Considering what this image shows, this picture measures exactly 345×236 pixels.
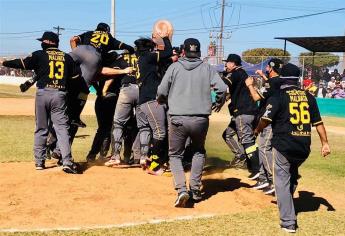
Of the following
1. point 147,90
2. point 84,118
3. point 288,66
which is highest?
point 288,66

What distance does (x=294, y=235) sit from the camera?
5.39 meters

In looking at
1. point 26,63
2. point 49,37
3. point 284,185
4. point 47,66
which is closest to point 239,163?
point 284,185

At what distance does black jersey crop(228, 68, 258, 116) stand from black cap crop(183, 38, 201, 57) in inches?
89.5

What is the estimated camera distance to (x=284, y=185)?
5.69m

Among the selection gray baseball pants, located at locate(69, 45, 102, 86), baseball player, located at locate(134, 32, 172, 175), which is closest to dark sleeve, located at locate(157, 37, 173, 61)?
baseball player, located at locate(134, 32, 172, 175)

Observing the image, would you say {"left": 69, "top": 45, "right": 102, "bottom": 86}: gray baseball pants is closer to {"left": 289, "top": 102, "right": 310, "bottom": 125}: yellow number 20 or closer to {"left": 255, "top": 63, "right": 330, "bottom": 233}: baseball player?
{"left": 255, "top": 63, "right": 330, "bottom": 233}: baseball player

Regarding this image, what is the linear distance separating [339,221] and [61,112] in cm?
438

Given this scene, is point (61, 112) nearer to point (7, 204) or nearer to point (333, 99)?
point (7, 204)

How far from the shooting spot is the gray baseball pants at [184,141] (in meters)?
6.12

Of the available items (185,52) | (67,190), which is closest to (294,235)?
(185,52)

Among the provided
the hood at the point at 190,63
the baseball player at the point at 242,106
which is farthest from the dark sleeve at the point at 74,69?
the baseball player at the point at 242,106

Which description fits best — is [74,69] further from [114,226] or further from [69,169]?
[114,226]

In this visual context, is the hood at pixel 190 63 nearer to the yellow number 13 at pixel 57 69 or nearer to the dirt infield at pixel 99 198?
the dirt infield at pixel 99 198

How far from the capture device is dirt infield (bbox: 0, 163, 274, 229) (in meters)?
5.64
